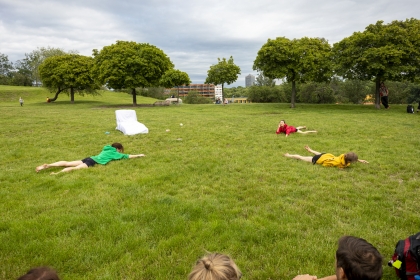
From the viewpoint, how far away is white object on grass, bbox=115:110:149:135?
42.1 feet

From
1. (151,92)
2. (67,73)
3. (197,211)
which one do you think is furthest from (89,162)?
(151,92)

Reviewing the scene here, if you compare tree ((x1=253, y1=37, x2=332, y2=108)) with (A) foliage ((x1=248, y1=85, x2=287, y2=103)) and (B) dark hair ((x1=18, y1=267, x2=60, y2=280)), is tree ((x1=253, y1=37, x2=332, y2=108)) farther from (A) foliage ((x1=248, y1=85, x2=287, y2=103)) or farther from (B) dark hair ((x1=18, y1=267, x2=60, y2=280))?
(B) dark hair ((x1=18, y1=267, x2=60, y2=280))

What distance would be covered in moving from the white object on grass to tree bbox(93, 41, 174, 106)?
1857cm

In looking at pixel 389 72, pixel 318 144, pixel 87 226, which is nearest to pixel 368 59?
pixel 389 72

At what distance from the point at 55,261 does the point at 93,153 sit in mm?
6287

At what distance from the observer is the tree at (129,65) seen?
3117 cm

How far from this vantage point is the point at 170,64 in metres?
36.0

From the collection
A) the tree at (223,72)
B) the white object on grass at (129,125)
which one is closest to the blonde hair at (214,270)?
the white object on grass at (129,125)

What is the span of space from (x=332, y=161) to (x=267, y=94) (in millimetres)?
50004

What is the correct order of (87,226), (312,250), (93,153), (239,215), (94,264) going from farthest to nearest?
1. (93,153)
2. (239,215)
3. (87,226)
4. (312,250)
5. (94,264)

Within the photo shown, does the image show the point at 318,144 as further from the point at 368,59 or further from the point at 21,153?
the point at 368,59

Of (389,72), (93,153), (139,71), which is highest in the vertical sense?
(139,71)

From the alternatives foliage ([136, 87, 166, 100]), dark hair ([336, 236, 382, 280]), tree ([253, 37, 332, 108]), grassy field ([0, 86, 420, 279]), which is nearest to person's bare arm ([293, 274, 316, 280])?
grassy field ([0, 86, 420, 279])

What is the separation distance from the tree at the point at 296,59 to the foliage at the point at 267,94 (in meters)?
25.6
